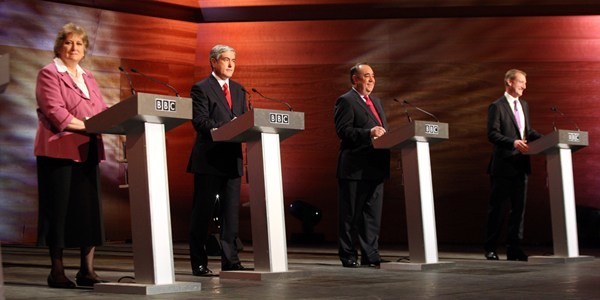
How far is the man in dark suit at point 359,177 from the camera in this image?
644cm

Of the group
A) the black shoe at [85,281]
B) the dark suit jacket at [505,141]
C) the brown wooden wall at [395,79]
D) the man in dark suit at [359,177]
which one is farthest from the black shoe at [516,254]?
the black shoe at [85,281]

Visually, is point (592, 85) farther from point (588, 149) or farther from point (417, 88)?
point (417, 88)

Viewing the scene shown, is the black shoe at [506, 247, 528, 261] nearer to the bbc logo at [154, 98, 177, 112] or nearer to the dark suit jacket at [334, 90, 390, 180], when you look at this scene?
the dark suit jacket at [334, 90, 390, 180]

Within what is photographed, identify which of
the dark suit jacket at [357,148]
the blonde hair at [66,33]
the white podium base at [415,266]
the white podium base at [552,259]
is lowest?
the white podium base at [552,259]

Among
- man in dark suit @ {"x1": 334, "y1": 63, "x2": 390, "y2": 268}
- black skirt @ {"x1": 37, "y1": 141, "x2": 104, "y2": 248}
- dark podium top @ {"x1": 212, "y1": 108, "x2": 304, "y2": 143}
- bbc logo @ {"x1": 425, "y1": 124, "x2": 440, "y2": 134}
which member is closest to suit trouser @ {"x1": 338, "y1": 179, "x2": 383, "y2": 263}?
man in dark suit @ {"x1": 334, "y1": 63, "x2": 390, "y2": 268}

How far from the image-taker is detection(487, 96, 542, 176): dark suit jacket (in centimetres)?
725

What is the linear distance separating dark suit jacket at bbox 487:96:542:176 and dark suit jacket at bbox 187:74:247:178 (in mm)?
2468

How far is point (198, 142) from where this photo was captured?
5.71 m

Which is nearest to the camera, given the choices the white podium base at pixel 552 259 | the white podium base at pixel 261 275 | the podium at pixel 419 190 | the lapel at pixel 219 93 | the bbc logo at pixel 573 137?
the white podium base at pixel 261 275

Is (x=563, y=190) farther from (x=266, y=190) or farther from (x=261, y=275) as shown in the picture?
(x=261, y=275)

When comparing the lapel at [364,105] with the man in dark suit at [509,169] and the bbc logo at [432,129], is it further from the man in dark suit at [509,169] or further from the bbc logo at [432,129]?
the man in dark suit at [509,169]

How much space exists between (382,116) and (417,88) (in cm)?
287

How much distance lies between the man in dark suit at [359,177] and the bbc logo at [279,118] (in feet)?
4.34

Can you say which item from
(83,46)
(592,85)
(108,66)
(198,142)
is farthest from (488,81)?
(83,46)
